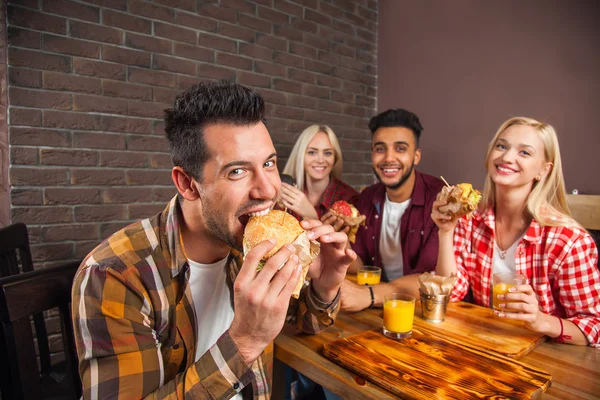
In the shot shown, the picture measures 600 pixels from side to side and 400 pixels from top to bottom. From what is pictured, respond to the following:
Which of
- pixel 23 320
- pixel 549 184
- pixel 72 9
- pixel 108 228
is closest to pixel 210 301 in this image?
pixel 23 320

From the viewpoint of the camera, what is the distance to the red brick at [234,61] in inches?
122

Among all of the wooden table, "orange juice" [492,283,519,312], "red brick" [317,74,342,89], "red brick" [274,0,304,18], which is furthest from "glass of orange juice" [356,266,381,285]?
"red brick" [274,0,304,18]

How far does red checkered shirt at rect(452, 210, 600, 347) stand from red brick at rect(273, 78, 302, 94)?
6.55 feet

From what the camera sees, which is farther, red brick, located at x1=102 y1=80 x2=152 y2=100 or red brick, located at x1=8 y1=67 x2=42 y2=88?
red brick, located at x1=102 y1=80 x2=152 y2=100

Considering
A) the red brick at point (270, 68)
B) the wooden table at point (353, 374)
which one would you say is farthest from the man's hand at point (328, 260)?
the red brick at point (270, 68)

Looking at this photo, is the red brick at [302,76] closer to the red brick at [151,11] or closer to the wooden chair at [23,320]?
the red brick at [151,11]

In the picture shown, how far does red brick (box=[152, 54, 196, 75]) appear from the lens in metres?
2.79

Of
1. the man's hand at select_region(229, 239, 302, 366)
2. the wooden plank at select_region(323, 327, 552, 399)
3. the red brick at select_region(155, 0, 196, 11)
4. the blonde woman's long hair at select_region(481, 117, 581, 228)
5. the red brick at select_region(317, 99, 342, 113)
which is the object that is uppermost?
the red brick at select_region(155, 0, 196, 11)

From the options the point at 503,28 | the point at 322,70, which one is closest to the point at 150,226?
the point at 322,70

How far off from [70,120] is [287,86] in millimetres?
1757

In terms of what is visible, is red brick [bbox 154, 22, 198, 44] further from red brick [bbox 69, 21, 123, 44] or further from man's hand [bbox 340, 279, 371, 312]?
man's hand [bbox 340, 279, 371, 312]

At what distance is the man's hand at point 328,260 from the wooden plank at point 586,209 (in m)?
1.93

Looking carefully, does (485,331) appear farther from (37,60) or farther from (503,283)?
(37,60)

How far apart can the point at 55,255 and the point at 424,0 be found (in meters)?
3.63
